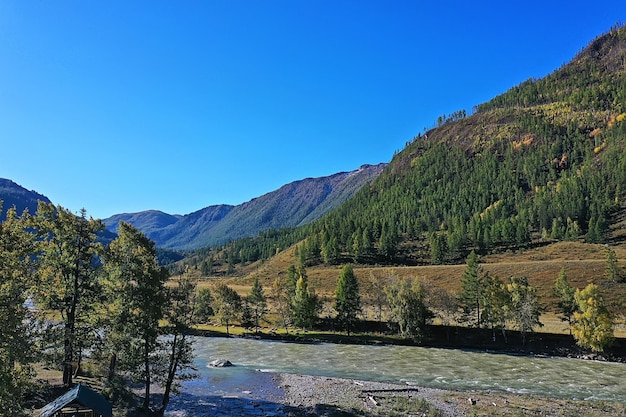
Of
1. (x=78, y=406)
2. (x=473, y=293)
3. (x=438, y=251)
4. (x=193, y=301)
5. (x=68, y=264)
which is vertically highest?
(x=438, y=251)

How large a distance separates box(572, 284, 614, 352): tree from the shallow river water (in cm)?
560

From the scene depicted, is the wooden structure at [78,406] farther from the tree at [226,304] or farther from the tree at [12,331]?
the tree at [226,304]

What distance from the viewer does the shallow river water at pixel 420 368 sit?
51.8 m

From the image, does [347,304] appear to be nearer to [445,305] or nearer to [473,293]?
[445,305]

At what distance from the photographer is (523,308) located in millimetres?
84062

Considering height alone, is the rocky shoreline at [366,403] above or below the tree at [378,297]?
below

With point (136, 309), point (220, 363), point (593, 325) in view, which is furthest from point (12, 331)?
point (593, 325)

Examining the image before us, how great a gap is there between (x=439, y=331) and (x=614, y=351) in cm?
3372

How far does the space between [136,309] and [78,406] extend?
332 inches

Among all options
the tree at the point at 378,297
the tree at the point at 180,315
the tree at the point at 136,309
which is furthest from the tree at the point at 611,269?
the tree at the point at 136,309

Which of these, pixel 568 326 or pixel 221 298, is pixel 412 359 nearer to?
pixel 568 326

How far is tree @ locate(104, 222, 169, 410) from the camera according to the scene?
113 ft

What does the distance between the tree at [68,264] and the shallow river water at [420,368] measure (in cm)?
1746

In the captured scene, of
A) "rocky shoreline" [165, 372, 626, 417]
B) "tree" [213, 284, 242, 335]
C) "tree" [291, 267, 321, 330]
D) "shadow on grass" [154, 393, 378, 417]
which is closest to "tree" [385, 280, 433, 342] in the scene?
"tree" [291, 267, 321, 330]
